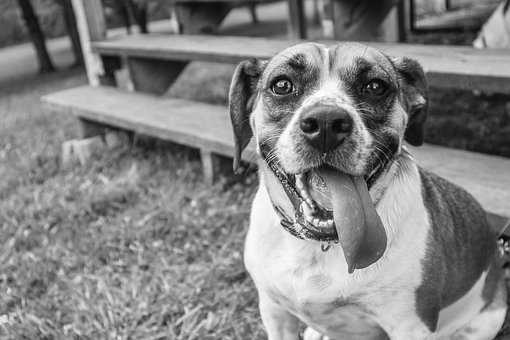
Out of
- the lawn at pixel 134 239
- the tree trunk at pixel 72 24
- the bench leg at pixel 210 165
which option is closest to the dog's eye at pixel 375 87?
the lawn at pixel 134 239

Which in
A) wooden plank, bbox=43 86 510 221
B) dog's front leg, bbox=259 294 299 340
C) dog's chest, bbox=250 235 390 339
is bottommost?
dog's front leg, bbox=259 294 299 340

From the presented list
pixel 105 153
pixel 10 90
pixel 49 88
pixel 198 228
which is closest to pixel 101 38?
pixel 105 153

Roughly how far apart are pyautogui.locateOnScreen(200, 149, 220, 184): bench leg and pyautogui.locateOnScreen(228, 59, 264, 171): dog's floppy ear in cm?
170

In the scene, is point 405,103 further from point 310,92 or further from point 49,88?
point 49,88

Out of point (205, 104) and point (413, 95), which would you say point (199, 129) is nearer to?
point (205, 104)

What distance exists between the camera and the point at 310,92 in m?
2.09

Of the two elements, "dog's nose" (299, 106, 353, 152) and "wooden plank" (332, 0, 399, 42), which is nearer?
"dog's nose" (299, 106, 353, 152)

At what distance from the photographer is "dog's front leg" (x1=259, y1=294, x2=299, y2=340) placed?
241cm

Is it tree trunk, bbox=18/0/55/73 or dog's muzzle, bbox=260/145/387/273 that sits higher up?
dog's muzzle, bbox=260/145/387/273

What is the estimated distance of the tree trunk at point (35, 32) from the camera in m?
11.8

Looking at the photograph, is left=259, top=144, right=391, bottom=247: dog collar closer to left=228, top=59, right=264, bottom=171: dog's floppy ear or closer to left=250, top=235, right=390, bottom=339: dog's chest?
left=250, top=235, right=390, bottom=339: dog's chest

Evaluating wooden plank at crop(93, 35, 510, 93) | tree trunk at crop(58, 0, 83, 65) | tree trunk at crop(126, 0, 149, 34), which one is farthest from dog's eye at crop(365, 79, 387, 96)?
tree trunk at crop(58, 0, 83, 65)

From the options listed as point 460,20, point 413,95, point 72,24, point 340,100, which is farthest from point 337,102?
point 72,24

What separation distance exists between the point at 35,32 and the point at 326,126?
38.3 feet
